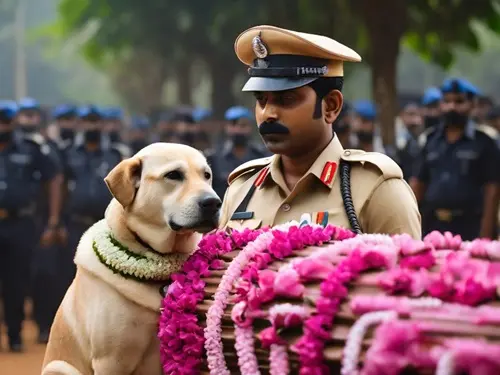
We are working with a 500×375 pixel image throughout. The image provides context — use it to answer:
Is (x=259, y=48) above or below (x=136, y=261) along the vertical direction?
above

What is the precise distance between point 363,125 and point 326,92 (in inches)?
425

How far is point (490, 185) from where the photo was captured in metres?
11.1

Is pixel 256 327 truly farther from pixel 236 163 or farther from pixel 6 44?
pixel 6 44

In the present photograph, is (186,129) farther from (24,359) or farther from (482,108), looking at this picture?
(482,108)

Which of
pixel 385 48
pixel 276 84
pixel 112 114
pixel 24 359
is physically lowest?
pixel 24 359

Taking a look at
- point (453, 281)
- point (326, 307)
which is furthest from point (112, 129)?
point (453, 281)

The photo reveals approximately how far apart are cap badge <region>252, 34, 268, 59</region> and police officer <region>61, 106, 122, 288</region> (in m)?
9.30

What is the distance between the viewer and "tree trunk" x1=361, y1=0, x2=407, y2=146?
58.3 ft

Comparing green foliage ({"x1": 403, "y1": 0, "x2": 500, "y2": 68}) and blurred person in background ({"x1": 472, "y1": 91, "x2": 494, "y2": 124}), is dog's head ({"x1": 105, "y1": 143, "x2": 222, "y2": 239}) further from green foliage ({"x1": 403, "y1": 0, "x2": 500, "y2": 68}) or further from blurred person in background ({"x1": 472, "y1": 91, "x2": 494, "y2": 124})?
blurred person in background ({"x1": 472, "y1": 91, "x2": 494, "y2": 124})

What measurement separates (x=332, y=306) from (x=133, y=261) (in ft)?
3.96

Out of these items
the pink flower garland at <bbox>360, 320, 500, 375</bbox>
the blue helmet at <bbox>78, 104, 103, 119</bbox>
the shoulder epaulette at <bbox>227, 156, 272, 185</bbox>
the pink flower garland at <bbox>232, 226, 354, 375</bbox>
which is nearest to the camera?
the pink flower garland at <bbox>360, 320, 500, 375</bbox>

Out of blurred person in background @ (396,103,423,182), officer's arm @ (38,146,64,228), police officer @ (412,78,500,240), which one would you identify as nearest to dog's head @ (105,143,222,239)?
police officer @ (412,78,500,240)

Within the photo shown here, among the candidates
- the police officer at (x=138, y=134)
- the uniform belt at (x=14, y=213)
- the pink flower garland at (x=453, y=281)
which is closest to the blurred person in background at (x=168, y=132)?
the police officer at (x=138, y=134)

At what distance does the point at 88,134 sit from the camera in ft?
48.7
